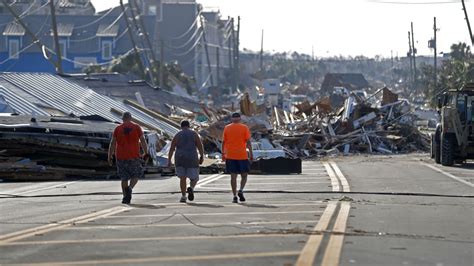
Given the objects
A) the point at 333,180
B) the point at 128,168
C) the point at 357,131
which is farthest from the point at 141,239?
the point at 357,131

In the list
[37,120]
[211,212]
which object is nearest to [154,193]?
[211,212]

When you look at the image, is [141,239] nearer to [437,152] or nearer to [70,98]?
[437,152]

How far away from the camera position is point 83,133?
103ft

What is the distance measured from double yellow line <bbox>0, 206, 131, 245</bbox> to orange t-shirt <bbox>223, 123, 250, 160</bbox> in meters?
2.70

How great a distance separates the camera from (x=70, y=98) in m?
44.7

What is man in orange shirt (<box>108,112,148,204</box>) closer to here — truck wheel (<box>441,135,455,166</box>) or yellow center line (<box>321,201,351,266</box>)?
yellow center line (<box>321,201,351,266</box>)

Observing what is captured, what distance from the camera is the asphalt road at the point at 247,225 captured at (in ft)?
39.1

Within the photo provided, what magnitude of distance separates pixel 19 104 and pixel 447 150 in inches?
590

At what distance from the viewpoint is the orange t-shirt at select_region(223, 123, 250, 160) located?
20.5 m

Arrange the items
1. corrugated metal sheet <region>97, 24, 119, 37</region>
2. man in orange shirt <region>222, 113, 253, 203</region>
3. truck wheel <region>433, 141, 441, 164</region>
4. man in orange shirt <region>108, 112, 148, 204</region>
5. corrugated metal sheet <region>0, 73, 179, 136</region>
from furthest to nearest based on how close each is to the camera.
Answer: corrugated metal sheet <region>97, 24, 119, 37</region> < corrugated metal sheet <region>0, 73, 179, 136</region> < truck wheel <region>433, 141, 441, 164</region> < man in orange shirt <region>222, 113, 253, 203</region> < man in orange shirt <region>108, 112, 148, 204</region>

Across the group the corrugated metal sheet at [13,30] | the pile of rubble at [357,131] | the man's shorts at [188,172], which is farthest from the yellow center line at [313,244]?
the corrugated metal sheet at [13,30]

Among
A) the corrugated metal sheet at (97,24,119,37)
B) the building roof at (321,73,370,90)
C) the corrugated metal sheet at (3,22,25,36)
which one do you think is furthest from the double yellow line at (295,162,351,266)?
the building roof at (321,73,370,90)

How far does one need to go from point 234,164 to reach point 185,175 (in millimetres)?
924

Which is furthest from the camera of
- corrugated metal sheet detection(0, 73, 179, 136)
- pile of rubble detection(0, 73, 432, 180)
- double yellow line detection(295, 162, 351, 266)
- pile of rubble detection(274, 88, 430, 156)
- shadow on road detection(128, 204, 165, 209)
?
pile of rubble detection(274, 88, 430, 156)
